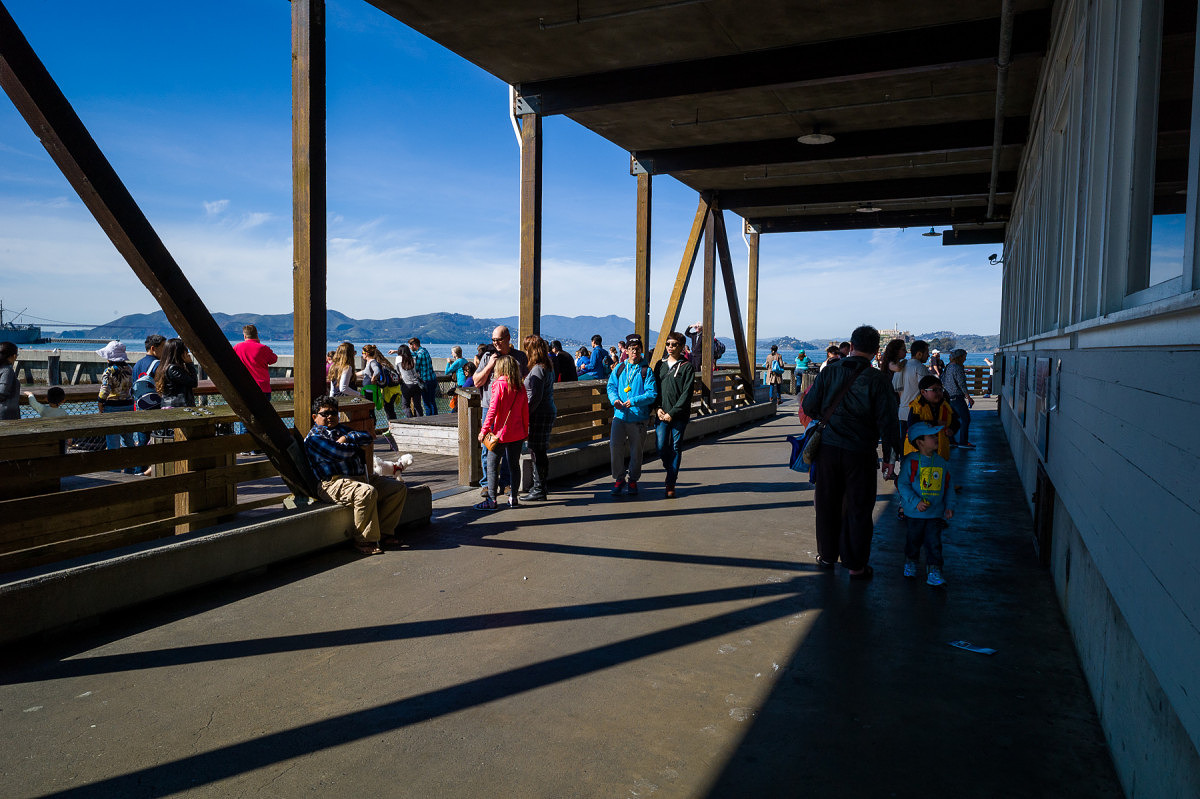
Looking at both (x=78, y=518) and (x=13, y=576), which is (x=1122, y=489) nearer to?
(x=13, y=576)

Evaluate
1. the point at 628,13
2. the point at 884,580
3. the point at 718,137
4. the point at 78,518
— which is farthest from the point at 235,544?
the point at 718,137

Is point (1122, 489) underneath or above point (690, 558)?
above

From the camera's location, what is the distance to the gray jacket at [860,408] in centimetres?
561

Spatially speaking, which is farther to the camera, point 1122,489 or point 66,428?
point 66,428

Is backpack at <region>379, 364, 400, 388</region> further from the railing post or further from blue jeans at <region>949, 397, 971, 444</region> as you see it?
blue jeans at <region>949, 397, 971, 444</region>

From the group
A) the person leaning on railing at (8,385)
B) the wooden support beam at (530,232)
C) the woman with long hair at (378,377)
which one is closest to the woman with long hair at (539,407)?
the wooden support beam at (530,232)

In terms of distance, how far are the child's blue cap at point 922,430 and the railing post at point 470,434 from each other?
16.6ft

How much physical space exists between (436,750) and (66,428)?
3.39 m

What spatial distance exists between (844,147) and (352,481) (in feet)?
34.3

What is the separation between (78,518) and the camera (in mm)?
5973

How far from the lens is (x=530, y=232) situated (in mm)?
10656

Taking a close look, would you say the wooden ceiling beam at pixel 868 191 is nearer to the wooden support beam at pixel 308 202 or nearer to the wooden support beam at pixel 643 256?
the wooden support beam at pixel 643 256

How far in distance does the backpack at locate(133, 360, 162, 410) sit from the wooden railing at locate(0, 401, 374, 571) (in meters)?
1.69

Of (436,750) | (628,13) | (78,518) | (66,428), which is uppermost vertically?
(628,13)
